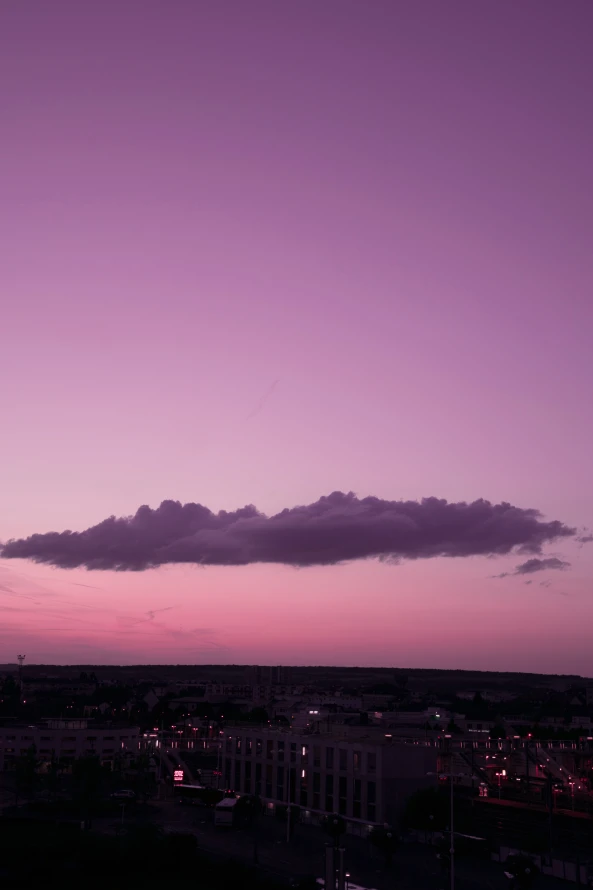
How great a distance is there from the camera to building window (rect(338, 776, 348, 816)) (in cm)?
8194

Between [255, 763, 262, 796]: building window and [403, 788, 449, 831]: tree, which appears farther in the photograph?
[255, 763, 262, 796]: building window

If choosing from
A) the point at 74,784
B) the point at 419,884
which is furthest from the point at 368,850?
the point at 74,784

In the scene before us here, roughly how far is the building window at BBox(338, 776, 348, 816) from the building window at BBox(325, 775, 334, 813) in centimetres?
123

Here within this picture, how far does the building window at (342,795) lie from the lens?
81.9m

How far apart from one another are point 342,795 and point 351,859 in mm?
13887

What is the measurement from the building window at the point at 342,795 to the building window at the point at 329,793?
4.03 ft

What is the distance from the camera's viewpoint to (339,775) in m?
83.7

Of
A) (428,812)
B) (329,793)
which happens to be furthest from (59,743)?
(428,812)

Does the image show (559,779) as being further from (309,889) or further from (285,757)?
(309,889)

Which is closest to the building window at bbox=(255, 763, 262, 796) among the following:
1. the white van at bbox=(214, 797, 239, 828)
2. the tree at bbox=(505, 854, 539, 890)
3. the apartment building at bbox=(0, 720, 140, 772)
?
the white van at bbox=(214, 797, 239, 828)

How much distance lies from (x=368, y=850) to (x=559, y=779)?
42253 millimetres

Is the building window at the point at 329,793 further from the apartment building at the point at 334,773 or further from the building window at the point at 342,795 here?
the building window at the point at 342,795

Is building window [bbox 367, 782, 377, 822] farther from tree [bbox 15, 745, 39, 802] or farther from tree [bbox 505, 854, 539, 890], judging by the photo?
tree [bbox 15, 745, 39, 802]

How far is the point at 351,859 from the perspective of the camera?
68750 mm
